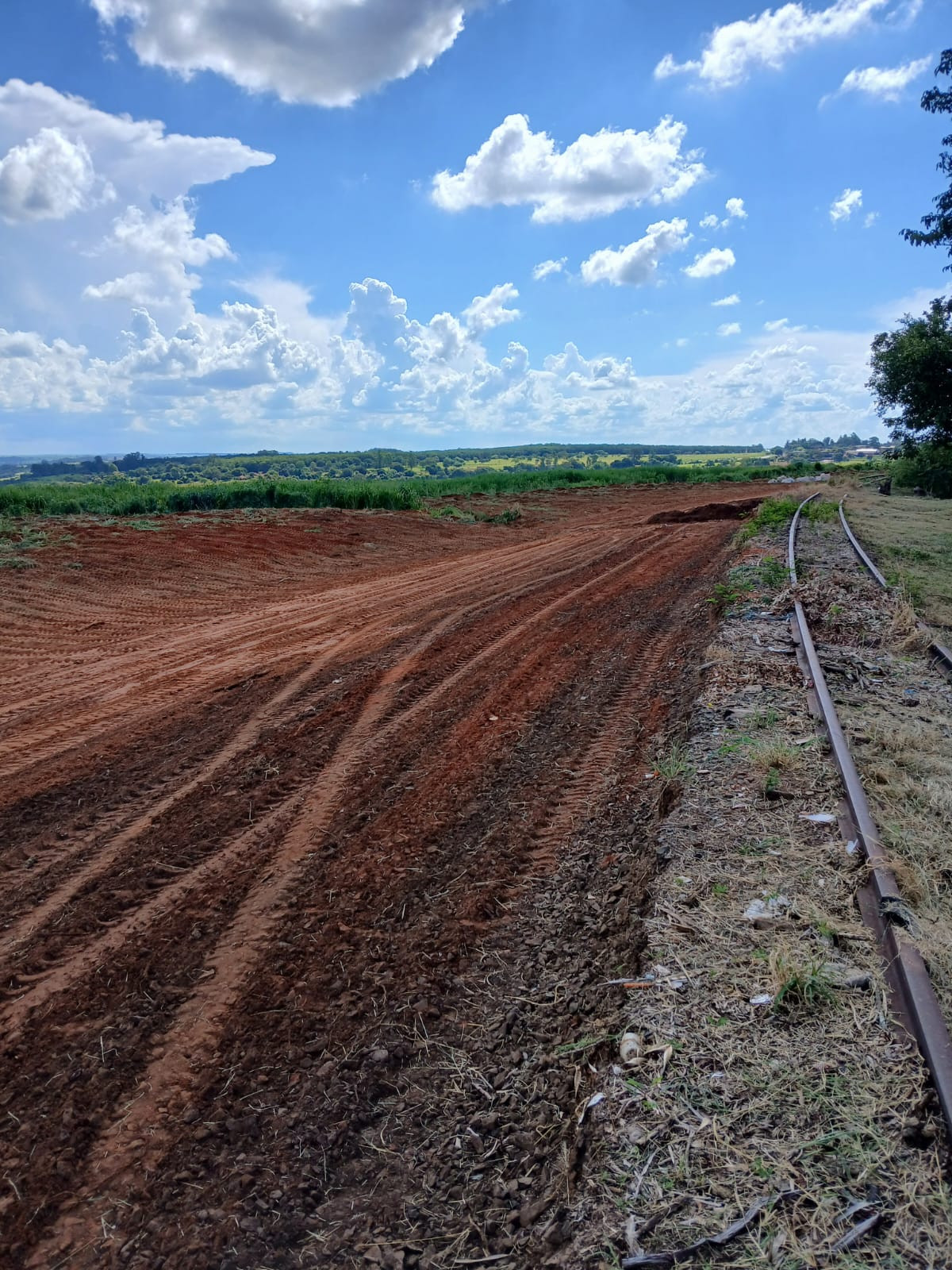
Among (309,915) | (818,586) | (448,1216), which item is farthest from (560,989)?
(818,586)

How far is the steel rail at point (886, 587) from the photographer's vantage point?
7.74m

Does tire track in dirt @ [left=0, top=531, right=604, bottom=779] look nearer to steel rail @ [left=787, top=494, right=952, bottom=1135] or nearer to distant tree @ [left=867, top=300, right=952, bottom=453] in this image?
steel rail @ [left=787, top=494, right=952, bottom=1135]

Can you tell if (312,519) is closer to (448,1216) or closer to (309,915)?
(309,915)

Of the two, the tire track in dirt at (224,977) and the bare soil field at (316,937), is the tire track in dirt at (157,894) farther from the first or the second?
the tire track in dirt at (224,977)

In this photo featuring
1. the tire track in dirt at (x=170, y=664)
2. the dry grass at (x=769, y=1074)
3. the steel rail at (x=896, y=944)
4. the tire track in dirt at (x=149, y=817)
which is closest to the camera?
the dry grass at (x=769, y=1074)

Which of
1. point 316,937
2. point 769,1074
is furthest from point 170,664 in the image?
point 769,1074

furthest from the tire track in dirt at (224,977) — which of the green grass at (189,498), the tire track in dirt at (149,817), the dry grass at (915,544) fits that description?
the green grass at (189,498)

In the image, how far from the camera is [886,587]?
11.6 meters

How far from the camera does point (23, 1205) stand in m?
2.67

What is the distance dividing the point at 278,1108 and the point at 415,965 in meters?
0.93

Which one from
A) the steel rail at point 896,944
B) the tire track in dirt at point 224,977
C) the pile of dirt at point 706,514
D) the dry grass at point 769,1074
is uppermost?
the pile of dirt at point 706,514

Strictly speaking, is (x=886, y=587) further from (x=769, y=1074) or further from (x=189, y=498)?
(x=189, y=498)

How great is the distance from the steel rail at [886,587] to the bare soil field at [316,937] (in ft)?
8.02

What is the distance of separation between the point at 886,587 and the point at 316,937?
34.9 feet
